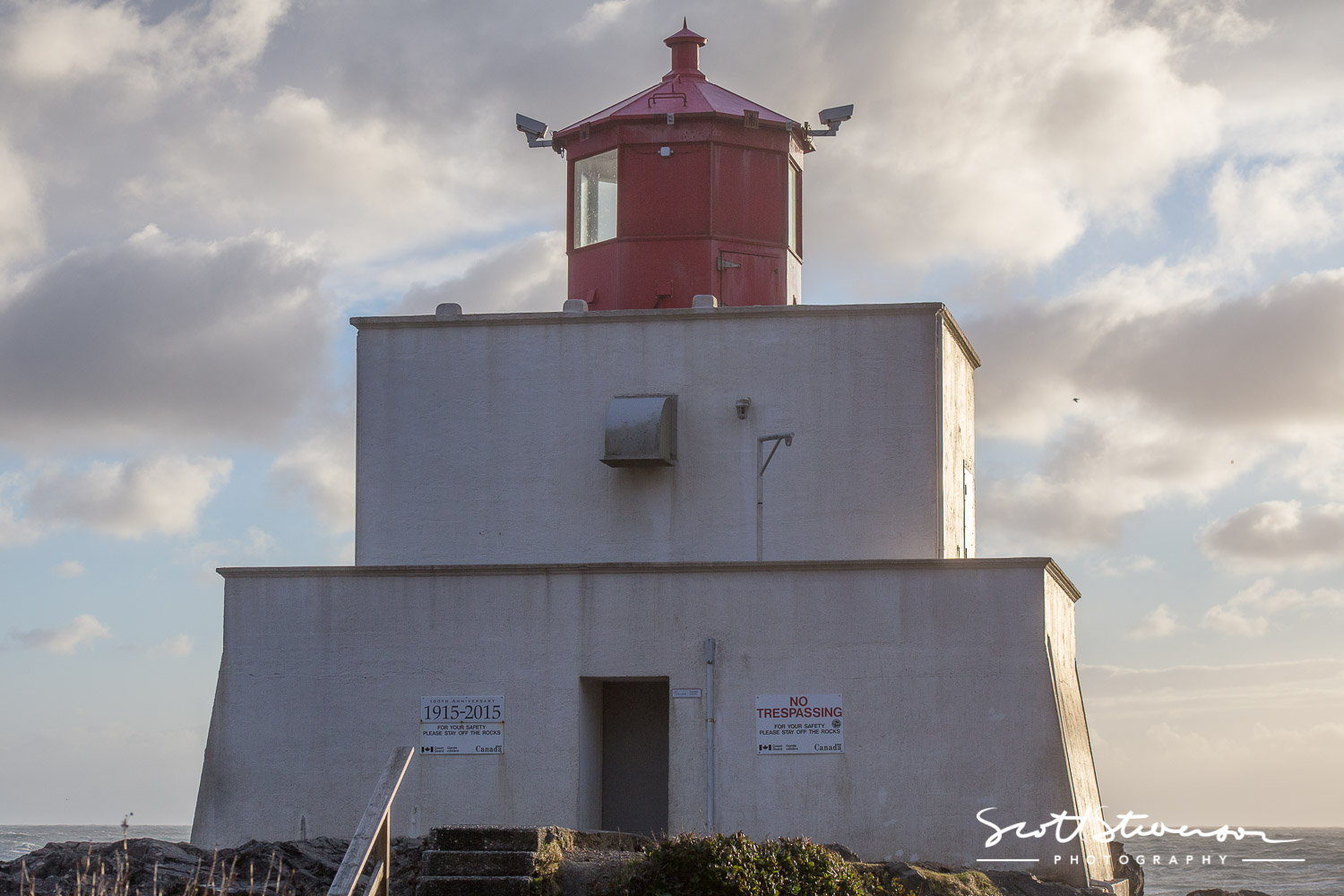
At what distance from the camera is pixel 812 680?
14.9m

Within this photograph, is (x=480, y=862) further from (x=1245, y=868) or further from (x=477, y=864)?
(x=1245, y=868)

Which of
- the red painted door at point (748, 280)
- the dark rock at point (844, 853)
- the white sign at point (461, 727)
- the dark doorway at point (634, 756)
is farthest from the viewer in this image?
the red painted door at point (748, 280)

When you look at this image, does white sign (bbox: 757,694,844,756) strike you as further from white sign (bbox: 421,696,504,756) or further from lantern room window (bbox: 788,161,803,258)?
lantern room window (bbox: 788,161,803,258)

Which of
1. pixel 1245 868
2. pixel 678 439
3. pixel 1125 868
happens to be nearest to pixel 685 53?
pixel 678 439

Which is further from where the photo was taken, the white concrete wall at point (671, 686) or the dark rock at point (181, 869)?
the white concrete wall at point (671, 686)

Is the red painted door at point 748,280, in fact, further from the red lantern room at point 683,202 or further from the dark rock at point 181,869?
the dark rock at point 181,869

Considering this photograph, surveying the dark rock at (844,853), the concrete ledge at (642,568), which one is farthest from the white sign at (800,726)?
the dark rock at (844,853)

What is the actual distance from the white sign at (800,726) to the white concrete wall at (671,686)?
0.09 meters

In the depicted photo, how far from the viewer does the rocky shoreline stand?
415 inches

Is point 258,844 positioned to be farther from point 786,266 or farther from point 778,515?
point 786,266

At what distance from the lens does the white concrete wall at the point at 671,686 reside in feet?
47.5

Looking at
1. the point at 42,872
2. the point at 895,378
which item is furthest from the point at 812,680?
the point at 42,872

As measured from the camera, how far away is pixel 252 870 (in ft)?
35.9

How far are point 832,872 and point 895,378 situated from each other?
750cm
